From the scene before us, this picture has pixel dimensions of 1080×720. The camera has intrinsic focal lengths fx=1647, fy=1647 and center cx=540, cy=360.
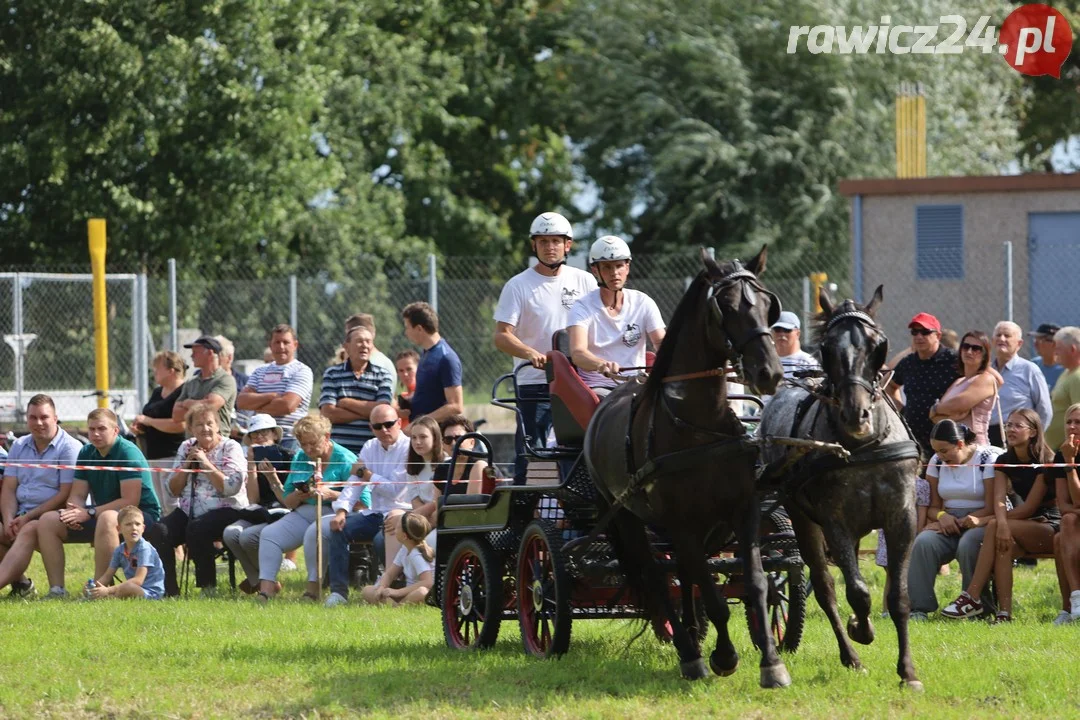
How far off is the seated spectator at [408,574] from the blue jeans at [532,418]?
7.95ft

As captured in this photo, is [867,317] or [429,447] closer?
[867,317]

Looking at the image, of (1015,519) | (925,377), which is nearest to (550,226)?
(1015,519)

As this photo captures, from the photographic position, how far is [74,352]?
61.0 ft

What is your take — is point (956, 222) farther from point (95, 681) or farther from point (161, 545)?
point (95, 681)

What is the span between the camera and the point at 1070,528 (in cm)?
1008

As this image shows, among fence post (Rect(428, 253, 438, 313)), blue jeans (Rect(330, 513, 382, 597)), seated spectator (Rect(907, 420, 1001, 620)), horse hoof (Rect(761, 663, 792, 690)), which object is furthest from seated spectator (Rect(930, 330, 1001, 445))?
fence post (Rect(428, 253, 438, 313))

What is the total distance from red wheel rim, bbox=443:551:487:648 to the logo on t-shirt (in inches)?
63.6

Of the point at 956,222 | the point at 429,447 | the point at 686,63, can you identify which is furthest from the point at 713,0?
the point at 429,447

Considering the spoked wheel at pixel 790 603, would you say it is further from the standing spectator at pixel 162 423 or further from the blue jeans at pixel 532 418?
the standing spectator at pixel 162 423

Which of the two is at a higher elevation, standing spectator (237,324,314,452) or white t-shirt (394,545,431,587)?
standing spectator (237,324,314,452)

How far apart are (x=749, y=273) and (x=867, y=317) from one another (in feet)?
2.42

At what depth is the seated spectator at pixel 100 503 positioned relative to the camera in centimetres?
1220

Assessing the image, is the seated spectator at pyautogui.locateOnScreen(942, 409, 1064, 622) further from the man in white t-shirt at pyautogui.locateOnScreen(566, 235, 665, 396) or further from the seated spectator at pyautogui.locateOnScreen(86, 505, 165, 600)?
the seated spectator at pyautogui.locateOnScreen(86, 505, 165, 600)

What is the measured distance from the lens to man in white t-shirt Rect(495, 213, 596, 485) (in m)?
9.23
